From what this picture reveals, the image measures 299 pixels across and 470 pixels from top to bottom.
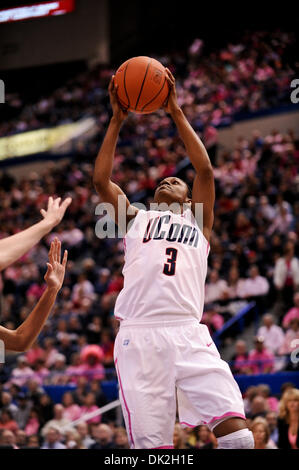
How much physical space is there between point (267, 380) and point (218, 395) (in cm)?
487

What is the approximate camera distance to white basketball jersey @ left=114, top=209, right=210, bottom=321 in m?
3.76

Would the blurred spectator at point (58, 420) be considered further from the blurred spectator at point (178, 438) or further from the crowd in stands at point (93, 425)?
the blurred spectator at point (178, 438)

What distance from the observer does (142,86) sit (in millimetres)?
4148

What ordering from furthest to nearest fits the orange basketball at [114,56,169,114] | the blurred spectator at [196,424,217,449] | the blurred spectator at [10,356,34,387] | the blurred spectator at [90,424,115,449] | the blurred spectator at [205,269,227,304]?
the blurred spectator at [205,269,227,304]
the blurred spectator at [10,356,34,387]
the blurred spectator at [90,424,115,449]
the blurred spectator at [196,424,217,449]
the orange basketball at [114,56,169,114]

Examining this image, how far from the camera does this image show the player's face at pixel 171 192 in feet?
13.8

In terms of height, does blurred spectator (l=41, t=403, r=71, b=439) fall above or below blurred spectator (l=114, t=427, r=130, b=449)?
below

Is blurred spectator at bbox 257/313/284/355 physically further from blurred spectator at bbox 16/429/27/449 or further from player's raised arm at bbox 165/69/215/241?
player's raised arm at bbox 165/69/215/241

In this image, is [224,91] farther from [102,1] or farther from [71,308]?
[71,308]

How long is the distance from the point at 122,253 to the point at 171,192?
8445mm

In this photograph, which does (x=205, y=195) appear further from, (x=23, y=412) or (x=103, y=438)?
(x=23, y=412)

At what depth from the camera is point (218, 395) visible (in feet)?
11.5

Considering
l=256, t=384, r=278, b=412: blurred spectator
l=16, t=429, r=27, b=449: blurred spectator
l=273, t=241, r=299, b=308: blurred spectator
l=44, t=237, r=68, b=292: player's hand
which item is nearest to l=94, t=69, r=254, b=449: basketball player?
l=44, t=237, r=68, b=292: player's hand

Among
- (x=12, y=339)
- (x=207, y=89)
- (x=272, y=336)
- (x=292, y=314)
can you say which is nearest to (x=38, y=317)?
(x=12, y=339)

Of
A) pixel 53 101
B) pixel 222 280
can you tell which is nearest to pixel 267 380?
pixel 222 280
